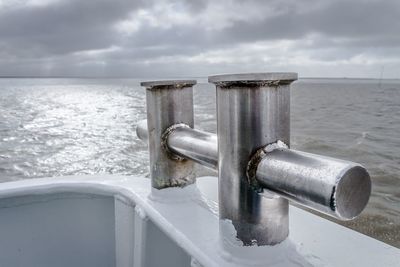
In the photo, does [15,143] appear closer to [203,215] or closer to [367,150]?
[367,150]

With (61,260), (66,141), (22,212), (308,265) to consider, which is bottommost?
(66,141)

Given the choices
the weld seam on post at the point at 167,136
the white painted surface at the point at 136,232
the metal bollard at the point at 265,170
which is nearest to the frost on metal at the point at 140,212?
the white painted surface at the point at 136,232

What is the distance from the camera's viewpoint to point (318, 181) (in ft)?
2.05

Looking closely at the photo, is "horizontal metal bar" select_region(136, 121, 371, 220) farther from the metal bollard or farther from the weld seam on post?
the weld seam on post

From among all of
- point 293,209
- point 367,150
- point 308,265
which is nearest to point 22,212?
point 293,209

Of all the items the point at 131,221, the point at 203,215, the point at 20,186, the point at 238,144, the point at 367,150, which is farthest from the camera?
the point at 367,150

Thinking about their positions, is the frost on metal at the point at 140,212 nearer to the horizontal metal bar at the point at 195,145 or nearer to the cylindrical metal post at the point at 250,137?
the horizontal metal bar at the point at 195,145

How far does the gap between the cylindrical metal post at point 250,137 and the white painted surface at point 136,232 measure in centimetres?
6

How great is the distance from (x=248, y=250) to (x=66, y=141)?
15397 mm

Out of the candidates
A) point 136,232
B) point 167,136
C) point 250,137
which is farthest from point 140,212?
point 250,137

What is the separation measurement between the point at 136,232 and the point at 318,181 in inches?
34.7

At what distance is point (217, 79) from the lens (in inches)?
32.6

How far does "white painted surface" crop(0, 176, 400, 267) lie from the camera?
0.90 meters

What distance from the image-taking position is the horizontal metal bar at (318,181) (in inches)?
24.1
